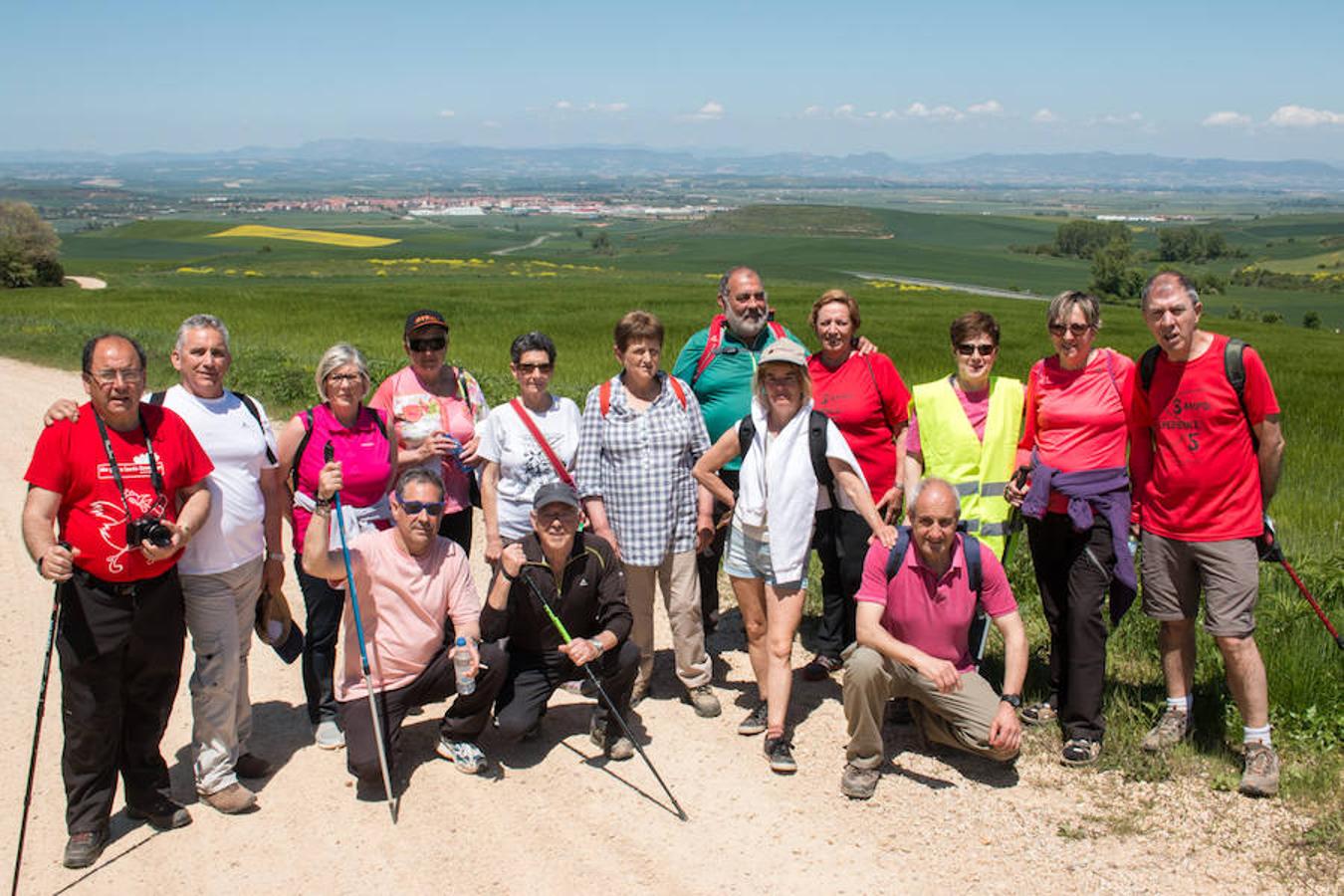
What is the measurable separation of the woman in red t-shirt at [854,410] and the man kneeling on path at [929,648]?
0.84 metres

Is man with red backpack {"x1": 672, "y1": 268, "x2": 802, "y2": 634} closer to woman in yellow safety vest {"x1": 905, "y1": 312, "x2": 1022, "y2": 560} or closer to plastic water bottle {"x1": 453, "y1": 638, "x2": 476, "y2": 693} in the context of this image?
woman in yellow safety vest {"x1": 905, "y1": 312, "x2": 1022, "y2": 560}

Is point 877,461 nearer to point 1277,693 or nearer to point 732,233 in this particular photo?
point 1277,693

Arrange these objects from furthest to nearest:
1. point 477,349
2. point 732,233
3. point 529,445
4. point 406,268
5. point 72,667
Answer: point 732,233, point 406,268, point 477,349, point 529,445, point 72,667

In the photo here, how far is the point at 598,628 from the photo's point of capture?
17.0 feet

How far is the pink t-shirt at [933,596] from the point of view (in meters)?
4.77

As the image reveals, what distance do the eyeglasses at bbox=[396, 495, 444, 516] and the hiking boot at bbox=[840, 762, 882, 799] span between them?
222 cm

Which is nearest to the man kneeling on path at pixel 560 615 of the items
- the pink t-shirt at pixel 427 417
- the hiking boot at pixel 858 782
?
the pink t-shirt at pixel 427 417

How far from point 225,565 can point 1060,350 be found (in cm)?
390

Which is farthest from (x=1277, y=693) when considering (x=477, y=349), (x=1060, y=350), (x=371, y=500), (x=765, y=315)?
(x=477, y=349)

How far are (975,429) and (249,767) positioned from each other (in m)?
3.79

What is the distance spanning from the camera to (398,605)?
4.91m

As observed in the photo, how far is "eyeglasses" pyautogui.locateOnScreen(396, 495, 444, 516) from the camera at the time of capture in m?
4.71

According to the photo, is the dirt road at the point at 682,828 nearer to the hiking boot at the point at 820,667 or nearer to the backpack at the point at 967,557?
the hiking boot at the point at 820,667

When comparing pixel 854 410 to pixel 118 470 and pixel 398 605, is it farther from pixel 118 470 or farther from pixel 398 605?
pixel 118 470
